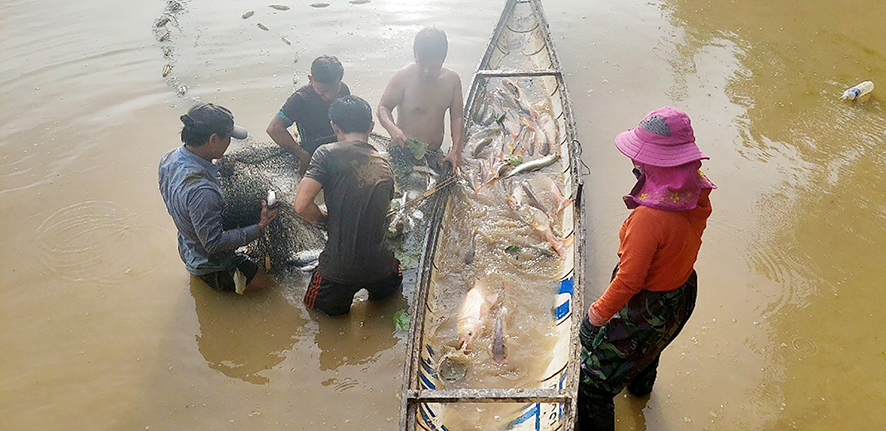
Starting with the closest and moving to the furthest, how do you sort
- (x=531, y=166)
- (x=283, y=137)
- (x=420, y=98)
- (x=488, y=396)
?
(x=488, y=396)
(x=283, y=137)
(x=420, y=98)
(x=531, y=166)

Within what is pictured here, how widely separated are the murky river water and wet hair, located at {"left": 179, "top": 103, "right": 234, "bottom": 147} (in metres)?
1.81

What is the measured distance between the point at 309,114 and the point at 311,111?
41mm

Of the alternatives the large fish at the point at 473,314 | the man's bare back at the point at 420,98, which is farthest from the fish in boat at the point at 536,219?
the man's bare back at the point at 420,98

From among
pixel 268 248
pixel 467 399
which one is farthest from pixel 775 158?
pixel 268 248

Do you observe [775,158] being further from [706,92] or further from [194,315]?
[194,315]

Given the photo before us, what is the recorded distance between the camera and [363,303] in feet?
18.3

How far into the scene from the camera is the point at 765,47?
10398mm

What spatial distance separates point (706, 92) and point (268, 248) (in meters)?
7.44

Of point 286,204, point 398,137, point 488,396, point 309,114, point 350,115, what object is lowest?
point 488,396

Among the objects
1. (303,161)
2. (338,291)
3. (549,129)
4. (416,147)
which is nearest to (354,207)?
(338,291)

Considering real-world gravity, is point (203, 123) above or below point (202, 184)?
above

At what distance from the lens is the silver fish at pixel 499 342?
15.4 feet

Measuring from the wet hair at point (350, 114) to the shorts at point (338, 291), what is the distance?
1.42 meters

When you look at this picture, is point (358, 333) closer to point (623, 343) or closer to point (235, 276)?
point (235, 276)
